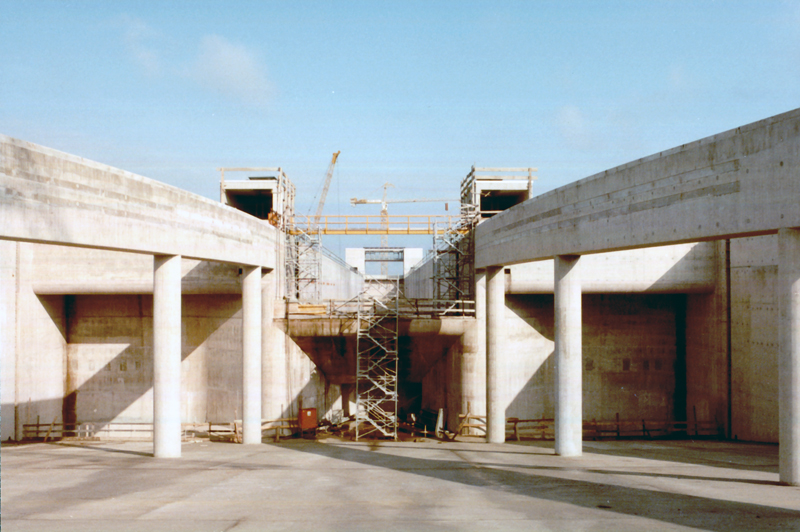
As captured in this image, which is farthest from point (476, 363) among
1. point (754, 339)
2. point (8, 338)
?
point (8, 338)

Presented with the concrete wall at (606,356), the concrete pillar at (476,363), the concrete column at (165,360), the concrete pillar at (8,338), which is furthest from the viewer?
the concrete wall at (606,356)

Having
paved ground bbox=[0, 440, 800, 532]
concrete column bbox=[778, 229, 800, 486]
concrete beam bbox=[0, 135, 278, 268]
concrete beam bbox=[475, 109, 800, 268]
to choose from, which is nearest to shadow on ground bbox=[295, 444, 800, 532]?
paved ground bbox=[0, 440, 800, 532]

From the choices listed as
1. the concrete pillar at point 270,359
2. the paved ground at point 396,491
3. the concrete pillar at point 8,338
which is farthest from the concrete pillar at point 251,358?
the concrete pillar at point 8,338

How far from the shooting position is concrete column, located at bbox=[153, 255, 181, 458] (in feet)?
58.1

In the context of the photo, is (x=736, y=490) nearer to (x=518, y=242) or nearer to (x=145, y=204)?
(x=518, y=242)

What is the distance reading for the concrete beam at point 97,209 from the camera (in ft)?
41.2

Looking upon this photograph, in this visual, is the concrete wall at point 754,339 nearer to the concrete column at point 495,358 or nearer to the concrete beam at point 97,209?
the concrete column at point 495,358

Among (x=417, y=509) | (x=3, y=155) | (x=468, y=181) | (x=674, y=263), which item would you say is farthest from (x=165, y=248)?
(x=674, y=263)

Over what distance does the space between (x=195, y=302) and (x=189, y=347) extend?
2516 mm

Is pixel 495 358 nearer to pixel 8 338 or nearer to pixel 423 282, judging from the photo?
pixel 423 282

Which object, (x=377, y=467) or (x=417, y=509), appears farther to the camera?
(x=377, y=467)

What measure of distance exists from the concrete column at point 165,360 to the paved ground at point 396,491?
0.88 m

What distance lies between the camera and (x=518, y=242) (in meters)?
21.1

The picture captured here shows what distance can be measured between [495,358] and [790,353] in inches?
537
